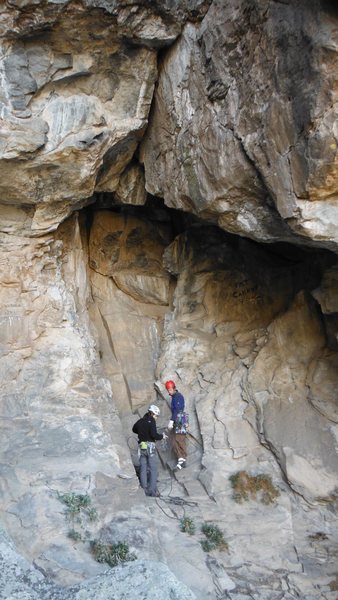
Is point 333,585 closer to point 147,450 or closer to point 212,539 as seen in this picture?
point 212,539

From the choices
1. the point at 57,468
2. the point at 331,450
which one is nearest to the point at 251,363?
the point at 331,450

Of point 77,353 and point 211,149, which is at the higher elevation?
point 211,149

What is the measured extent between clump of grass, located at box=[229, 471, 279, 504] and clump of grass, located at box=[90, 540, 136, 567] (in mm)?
2906

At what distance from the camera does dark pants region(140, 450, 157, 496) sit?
8.77 m

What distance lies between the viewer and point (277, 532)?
26.3 ft

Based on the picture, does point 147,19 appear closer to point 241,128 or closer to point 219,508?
point 241,128

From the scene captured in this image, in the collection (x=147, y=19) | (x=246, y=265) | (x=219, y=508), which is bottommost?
(x=219, y=508)

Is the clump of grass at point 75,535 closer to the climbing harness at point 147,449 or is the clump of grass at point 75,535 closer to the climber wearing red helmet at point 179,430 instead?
the climbing harness at point 147,449

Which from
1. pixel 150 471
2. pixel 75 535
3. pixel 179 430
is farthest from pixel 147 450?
pixel 75 535

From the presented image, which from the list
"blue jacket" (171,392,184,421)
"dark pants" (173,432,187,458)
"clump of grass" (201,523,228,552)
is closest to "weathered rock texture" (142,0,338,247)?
"blue jacket" (171,392,184,421)

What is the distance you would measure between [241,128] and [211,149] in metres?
0.70

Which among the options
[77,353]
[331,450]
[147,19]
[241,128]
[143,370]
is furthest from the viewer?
[143,370]

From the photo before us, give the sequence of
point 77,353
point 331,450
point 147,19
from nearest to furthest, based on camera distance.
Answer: point 147,19 < point 331,450 < point 77,353

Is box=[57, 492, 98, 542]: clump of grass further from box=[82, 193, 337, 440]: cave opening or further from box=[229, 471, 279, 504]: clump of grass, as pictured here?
box=[82, 193, 337, 440]: cave opening
